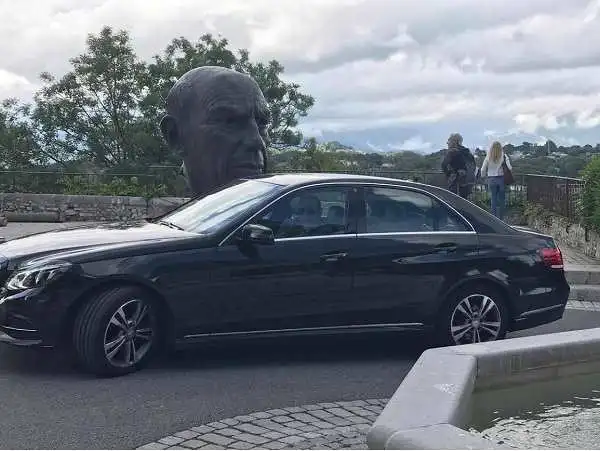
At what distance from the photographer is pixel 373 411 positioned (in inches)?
217

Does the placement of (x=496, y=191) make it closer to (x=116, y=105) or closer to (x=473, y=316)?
(x=473, y=316)

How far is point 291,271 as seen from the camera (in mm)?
6625

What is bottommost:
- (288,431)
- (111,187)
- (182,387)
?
(288,431)

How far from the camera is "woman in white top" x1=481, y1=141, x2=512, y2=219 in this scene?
53.1 feet

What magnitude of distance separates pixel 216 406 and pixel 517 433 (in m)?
2.09

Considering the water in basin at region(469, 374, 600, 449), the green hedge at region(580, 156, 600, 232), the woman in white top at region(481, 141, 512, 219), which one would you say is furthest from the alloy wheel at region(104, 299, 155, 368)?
the woman in white top at region(481, 141, 512, 219)

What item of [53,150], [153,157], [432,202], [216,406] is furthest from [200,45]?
[216,406]

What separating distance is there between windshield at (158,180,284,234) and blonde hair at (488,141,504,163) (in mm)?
9390

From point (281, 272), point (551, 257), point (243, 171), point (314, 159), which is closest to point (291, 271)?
point (281, 272)

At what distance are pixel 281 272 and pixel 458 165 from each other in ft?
35.5

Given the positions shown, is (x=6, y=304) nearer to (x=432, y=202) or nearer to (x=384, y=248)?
(x=384, y=248)

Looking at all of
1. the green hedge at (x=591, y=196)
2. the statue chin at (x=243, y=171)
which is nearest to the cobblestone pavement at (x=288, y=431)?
the statue chin at (x=243, y=171)

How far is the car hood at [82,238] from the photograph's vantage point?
250 inches

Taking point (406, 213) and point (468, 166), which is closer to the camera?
point (406, 213)
